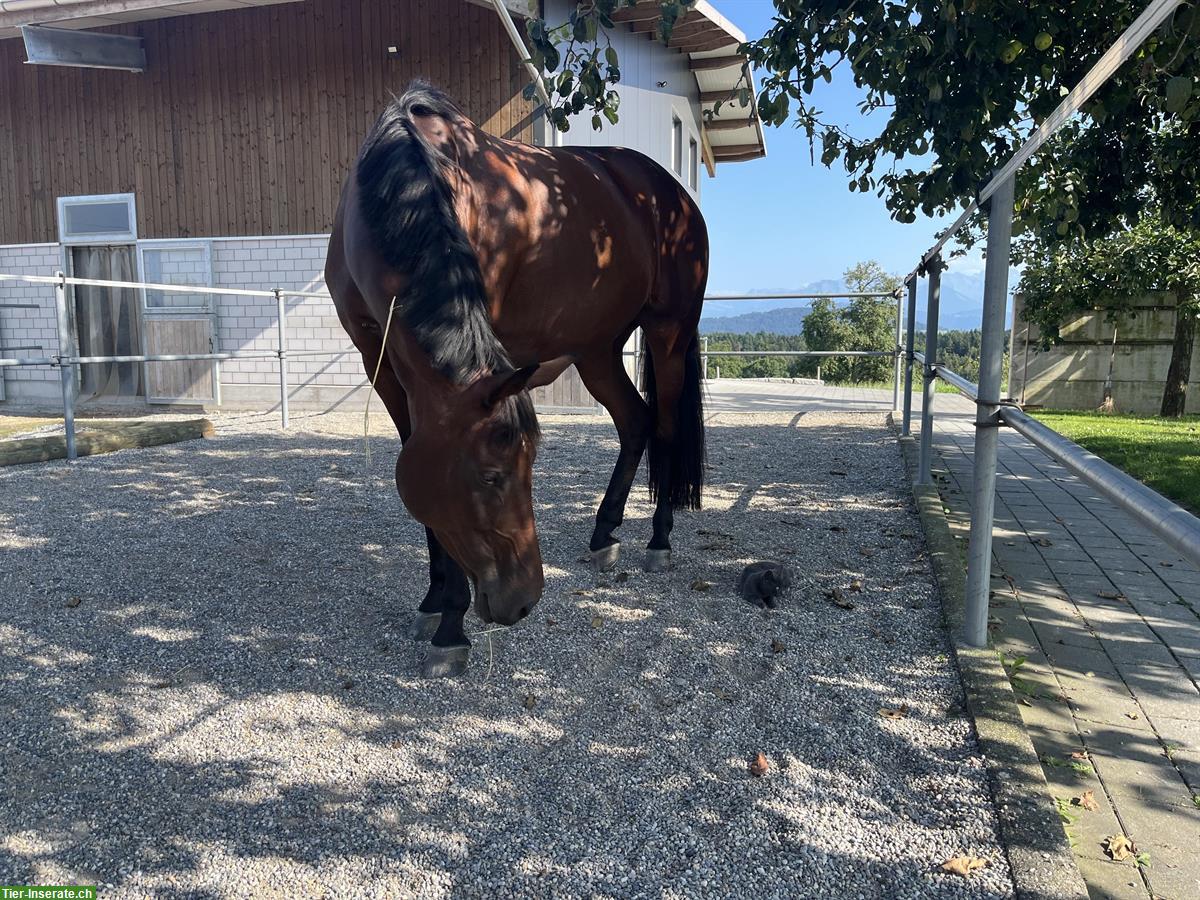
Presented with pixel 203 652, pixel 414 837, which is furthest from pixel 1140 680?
pixel 203 652

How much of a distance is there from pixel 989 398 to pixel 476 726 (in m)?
1.75

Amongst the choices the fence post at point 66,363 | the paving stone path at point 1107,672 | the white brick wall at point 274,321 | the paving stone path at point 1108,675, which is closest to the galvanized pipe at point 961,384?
the paving stone path at point 1108,675

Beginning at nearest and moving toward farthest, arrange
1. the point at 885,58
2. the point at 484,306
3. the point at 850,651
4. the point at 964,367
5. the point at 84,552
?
the point at 484,306 < the point at 850,651 < the point at 885,58 < the point at 84,552 < the point at 964,367

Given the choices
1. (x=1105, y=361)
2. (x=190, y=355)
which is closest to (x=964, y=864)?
(x=190, y=355)

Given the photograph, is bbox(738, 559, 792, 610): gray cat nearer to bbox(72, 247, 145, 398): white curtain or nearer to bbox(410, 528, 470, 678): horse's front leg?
bbox(410, 528, 470, 678): horse's front leg

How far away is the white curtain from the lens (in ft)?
33.7

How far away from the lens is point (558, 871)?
148cm

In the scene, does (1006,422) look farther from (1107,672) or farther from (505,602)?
(505,602)

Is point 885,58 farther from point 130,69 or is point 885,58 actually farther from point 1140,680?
point 130,69

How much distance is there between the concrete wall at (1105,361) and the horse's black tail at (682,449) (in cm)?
735

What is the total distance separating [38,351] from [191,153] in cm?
371

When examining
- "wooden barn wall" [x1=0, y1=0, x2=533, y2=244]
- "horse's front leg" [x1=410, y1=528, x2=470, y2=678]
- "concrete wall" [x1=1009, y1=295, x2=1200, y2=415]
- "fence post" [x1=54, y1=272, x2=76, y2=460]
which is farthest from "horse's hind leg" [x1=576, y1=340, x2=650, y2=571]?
"concrete wall" [x1=1009, y1=295, x2=1200, y2=415]

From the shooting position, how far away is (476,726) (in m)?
2.03

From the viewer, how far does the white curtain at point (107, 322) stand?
10.3m
